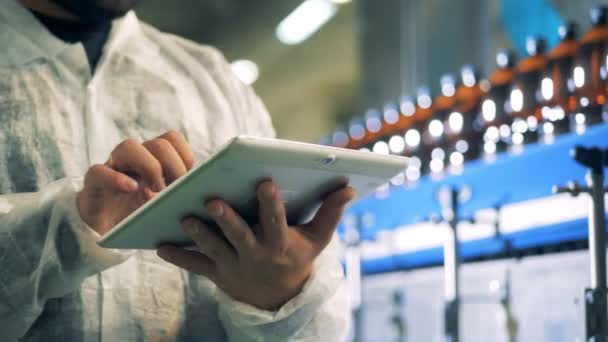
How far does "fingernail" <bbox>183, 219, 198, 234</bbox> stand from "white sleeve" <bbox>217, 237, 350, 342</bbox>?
153mm

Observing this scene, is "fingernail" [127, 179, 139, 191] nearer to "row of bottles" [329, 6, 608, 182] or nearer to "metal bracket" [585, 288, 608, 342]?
"metal bracket" [585, 288, 608, 342]

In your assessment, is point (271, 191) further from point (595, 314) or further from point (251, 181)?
point (595, 314)

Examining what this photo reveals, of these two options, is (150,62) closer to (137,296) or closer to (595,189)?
(137,296)

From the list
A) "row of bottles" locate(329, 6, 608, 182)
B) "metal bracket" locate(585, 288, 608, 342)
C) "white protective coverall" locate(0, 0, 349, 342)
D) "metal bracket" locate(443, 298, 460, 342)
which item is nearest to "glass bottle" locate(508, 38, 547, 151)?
"row of bottles" locate(329, 6, 608, 182)

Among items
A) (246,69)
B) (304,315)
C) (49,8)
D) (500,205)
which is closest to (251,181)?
(304,315)

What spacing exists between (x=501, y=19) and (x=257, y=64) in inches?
166

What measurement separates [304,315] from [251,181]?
0.74 ft

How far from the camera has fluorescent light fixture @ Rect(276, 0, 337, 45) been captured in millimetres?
6318

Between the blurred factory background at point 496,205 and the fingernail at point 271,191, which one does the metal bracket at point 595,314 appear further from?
the fingernail at point 271,191

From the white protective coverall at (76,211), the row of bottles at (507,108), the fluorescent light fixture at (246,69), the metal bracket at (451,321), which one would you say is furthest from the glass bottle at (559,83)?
the fluorescent light fixture at (246,69)

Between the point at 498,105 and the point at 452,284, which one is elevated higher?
the point at 498,105

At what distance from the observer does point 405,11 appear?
4469 millimetres

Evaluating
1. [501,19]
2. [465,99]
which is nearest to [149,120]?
[465,99]

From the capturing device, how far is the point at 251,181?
2.38ft
